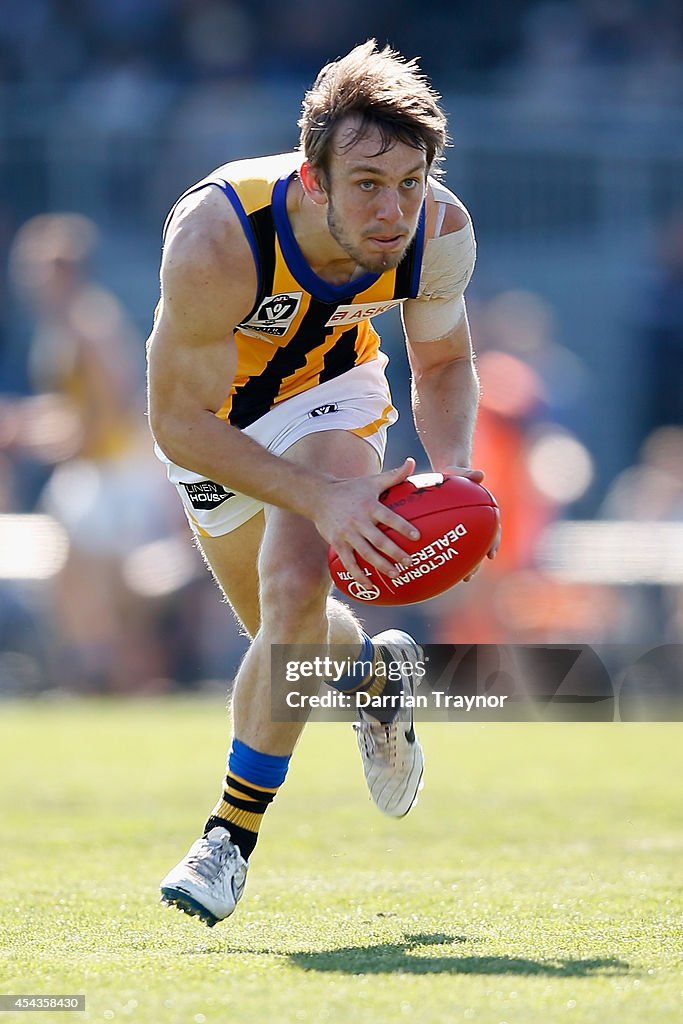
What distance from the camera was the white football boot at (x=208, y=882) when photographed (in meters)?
3.56

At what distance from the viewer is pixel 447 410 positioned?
4.27m

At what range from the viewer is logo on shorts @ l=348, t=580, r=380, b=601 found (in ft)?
11.9

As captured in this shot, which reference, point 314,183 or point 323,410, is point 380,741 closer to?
point 323,410

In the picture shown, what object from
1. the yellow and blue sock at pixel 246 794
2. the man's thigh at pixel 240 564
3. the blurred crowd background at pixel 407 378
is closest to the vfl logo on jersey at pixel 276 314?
the man's thigh at pixel 240 564

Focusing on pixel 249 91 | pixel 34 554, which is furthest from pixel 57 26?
pixel 34 554

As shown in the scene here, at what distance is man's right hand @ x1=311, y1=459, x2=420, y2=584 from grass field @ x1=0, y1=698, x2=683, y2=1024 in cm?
87

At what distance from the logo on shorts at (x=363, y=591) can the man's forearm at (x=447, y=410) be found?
59cm

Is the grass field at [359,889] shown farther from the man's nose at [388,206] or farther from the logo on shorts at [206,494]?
the man's nose at [388,206]

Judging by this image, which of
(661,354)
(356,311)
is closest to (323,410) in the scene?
(356,311)

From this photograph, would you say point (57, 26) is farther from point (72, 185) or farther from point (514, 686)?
point (514, 686)

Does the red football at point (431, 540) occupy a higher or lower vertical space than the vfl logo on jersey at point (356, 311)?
lower

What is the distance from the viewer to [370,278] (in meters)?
3.99

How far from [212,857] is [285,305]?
1388 millimetres

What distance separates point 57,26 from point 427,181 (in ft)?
35.7
